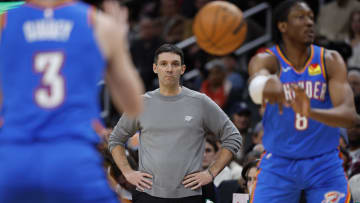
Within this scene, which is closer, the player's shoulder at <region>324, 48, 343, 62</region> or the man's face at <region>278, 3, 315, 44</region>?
the player's shoulder at <region>324, 48, 343, 62</region>

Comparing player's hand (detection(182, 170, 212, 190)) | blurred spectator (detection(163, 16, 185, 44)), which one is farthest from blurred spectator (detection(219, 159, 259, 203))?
blurred spectator (detection(163, 16, 185, 44))

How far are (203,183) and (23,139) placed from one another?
2790mm

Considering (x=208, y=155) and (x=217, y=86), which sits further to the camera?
(x=217, y=86)

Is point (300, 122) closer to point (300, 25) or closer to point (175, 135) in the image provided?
point (300, 25)

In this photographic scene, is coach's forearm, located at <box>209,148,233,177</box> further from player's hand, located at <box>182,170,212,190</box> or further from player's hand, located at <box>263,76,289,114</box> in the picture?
player's hand, located at <box>263,76,289,114</box>

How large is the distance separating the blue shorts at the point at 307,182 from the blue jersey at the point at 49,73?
2.03 m

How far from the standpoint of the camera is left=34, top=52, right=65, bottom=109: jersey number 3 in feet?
10.5

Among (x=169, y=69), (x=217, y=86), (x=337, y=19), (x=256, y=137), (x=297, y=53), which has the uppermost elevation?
(x=297, y=53)

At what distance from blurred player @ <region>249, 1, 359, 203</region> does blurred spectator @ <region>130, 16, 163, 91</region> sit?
247 inches

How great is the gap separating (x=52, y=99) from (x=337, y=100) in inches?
96.0

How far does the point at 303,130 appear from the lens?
16.6 ft

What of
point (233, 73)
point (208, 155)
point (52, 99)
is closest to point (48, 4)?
point (52, 99)

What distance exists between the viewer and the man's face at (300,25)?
526 cm

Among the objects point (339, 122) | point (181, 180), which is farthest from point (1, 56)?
point (181, 180)
